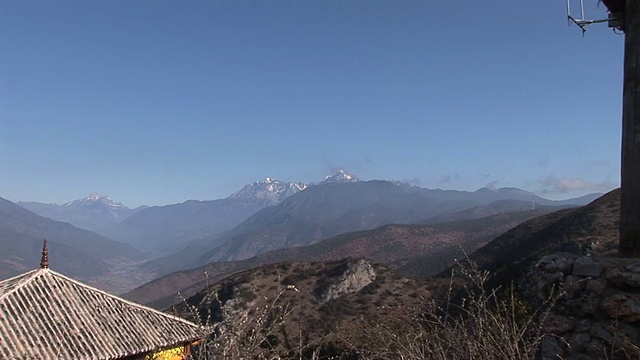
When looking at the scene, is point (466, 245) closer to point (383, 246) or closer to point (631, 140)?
point (383, 246)

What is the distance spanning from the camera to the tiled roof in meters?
13.0

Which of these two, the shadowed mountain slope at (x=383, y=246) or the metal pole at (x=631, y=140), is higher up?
the metal pole at (x=631, y=140)

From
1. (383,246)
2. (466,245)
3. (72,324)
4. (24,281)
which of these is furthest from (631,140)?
(383,246)

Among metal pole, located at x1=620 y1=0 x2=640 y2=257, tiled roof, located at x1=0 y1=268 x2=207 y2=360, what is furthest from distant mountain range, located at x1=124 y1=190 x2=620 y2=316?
metal pole, located at x1=620 y1=0 x2=640 y2=257

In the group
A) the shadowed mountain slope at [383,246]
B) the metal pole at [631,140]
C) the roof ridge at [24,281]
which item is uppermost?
the metal pole at [631,140]

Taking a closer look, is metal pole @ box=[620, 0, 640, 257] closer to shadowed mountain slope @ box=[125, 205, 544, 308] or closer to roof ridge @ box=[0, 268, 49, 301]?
roof ridge @ box=[0, 268, 49, 301]

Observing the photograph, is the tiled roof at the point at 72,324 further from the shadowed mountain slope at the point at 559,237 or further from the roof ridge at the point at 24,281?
the shadowed mountain slope at the point at 559,237

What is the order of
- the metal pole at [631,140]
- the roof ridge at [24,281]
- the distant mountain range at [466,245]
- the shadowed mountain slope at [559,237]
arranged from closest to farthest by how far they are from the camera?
the metal pole at [631,140] < the roof ridge at [24,281] < the shadowed mountain slope at [559,237] < the distant mountain range at [466,245]

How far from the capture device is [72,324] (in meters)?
14.2

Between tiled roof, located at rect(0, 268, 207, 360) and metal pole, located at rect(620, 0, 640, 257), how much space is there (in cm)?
1084

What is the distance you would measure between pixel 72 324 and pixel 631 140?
1433 centimetres

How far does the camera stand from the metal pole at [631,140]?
235 inches

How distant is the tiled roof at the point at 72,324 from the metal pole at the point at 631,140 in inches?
427

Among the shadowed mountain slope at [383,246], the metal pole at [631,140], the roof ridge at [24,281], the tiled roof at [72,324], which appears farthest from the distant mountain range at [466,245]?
the roof ridge at [24,281]
